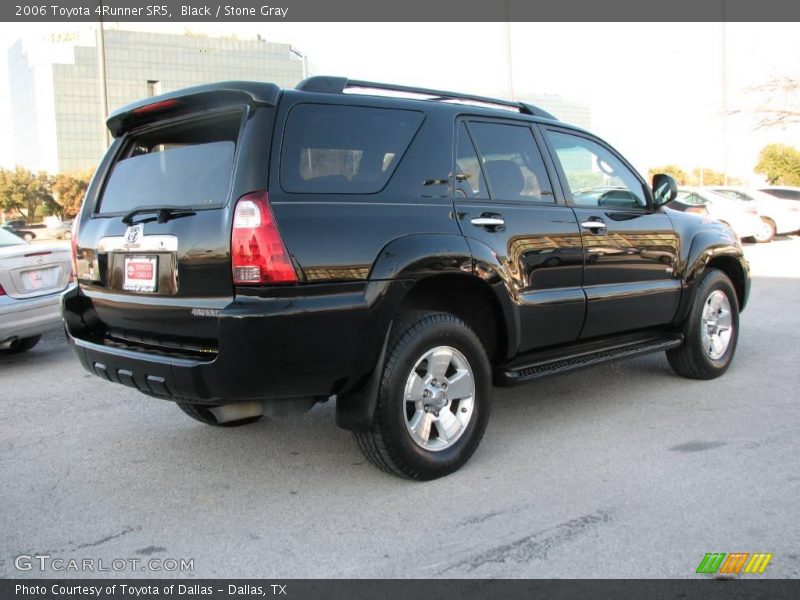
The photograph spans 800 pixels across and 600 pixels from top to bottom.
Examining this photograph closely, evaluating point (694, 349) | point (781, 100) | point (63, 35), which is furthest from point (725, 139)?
point (63, 35)

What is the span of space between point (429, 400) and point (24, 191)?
8047cm

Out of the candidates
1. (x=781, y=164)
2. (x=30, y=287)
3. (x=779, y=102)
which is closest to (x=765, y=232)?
(x=779, y=102)

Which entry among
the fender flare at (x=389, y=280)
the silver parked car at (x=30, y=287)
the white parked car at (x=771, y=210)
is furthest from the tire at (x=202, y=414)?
the white parked car at (x=771, y=210)

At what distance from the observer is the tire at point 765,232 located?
1916 cm

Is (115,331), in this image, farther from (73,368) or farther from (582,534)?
(73,368)

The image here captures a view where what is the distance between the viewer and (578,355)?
14.7ft

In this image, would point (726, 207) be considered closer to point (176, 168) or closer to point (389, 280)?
point (389, 280)

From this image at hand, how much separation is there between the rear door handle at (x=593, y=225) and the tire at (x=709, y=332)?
4.03ft

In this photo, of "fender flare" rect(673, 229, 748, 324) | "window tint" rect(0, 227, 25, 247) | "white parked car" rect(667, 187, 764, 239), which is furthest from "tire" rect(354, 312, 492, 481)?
"white parked car" rect(667, 187, 764, 239)

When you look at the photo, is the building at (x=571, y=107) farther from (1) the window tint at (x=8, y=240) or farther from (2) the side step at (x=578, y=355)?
(2) the side step at (x=578, y=355)

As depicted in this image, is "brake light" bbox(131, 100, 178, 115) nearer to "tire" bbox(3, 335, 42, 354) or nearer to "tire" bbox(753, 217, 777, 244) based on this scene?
"tire" bbox(3, 335, 42, 354)

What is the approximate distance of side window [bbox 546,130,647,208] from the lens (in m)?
4.66

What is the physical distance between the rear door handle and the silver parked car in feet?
15.2

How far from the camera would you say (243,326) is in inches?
119
